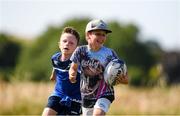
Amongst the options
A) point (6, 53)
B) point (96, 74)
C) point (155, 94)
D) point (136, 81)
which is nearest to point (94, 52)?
point (96, 74)

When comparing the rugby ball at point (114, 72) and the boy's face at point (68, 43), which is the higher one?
the boy's face at point (68, 43)

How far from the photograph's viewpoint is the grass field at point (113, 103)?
19406 mm

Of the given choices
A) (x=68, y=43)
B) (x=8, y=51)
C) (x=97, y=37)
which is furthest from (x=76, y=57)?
(x=8, y=51)

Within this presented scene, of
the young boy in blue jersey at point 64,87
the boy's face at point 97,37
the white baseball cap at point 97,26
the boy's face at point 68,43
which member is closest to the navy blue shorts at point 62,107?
the young boy in blue jersey at point 64,87

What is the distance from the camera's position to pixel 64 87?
415 inches

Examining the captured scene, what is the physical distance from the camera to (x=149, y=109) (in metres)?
19.6

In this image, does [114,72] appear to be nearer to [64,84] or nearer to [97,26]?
[97,26]

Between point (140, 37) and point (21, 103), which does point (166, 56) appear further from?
point (21, 103)

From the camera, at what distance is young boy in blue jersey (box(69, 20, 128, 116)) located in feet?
31.4

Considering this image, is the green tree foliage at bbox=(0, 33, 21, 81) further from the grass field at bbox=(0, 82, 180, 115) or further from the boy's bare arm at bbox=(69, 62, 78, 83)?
the boy's bare arm at bbox=(69, 62, 78, 83)

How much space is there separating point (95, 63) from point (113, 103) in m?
11.3

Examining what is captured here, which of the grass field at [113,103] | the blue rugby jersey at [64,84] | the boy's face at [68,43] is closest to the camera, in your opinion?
the boy's face at [68,43]

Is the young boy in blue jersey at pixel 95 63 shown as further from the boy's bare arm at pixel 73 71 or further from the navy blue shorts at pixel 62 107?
the navy blue shorts at pixel 62 107

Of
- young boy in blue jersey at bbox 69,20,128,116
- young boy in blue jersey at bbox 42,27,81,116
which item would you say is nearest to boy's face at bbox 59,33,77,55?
young boy in blue jersey at bbox 42,27,81,116
